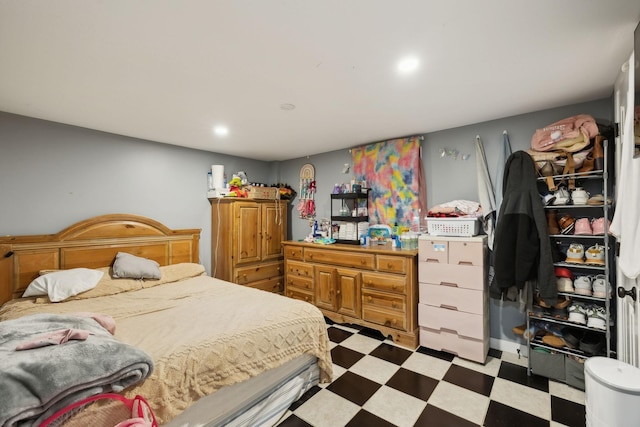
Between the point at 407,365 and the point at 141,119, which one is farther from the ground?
the point at 141,119

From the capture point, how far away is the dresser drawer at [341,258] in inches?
123

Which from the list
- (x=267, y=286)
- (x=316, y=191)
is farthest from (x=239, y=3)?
(x=267, y=286)

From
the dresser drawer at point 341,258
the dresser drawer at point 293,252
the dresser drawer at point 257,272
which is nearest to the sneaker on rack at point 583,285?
the dresser drawer at point 341,258

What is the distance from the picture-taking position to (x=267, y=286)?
4203 mm

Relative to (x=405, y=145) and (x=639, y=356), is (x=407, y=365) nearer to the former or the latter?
(x=639, y=356)

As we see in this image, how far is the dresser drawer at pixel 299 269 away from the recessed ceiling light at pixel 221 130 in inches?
74.3

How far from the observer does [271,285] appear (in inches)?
168

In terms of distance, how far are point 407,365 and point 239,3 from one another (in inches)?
114

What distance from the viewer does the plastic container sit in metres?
1.32

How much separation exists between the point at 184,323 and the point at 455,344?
94.2 inches

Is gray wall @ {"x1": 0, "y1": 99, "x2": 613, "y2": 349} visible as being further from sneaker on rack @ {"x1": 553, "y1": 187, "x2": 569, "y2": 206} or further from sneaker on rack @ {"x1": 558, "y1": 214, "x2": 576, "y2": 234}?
sneaker on rack @ {"x1": 558, "y1": 214, "x2": 576, "y2": 234}

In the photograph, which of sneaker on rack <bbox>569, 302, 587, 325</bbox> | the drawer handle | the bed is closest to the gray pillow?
the bed

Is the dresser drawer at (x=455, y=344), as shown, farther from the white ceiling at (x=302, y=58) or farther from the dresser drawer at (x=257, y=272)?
the dresser drawer at (x=257, y=272)

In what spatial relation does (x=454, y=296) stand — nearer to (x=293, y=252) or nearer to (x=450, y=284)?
(x=450, y=284)
